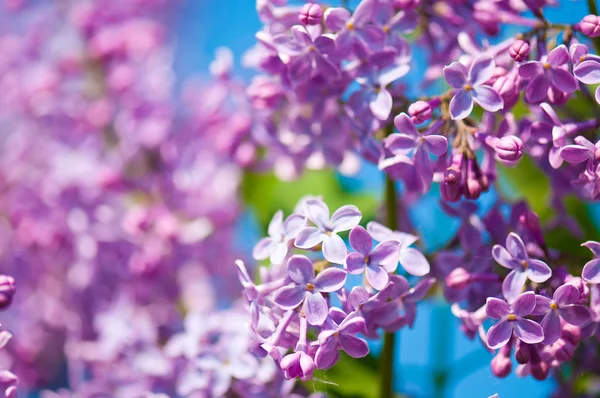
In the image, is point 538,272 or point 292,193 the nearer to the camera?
point 538,272

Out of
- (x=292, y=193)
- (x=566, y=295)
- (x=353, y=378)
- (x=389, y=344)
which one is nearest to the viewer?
(x=566, y=295)

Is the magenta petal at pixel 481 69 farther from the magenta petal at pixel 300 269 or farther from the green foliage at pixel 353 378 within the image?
the green foliage at pixel 353 378

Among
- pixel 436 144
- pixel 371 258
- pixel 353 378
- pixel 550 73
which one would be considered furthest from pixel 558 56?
pixel 353 378

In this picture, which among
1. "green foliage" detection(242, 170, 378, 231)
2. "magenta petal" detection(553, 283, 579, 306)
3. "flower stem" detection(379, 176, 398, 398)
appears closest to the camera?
"magenta petal" detection(553, 283, 579, 306)

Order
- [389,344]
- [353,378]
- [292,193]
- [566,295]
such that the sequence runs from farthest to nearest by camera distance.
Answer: [292,193]
[353,378]
[389,344]
[566,295]

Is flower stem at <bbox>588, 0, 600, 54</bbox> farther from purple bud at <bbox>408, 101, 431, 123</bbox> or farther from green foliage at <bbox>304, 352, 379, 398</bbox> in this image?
green foliage at <bbox>304, 352, 379, 398</bbox>

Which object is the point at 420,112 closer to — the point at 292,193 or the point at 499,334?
the point at 499,334

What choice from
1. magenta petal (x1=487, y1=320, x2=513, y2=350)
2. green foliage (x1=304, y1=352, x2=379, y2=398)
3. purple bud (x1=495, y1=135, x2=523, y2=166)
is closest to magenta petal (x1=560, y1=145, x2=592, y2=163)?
purple bud (x1=495, y1=135, x2=523, y2=166)
